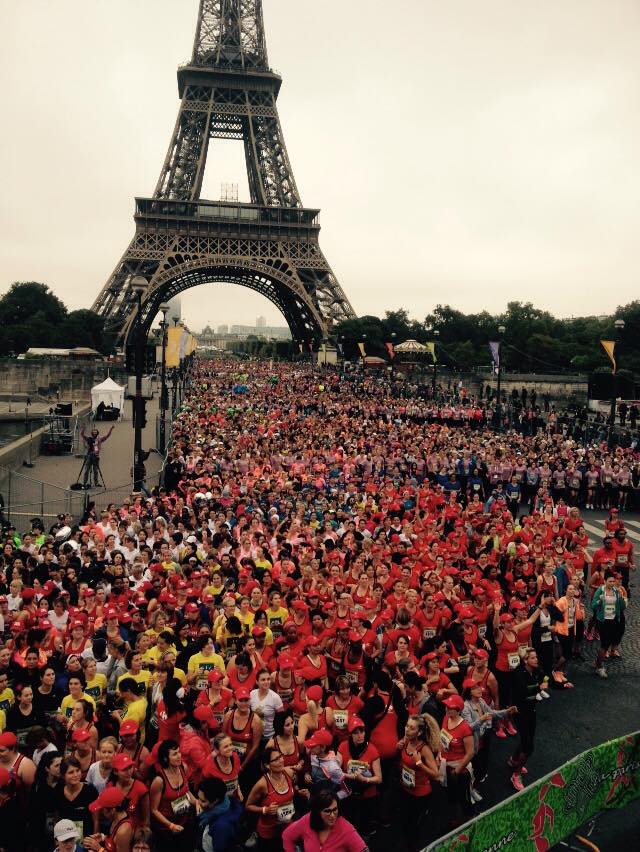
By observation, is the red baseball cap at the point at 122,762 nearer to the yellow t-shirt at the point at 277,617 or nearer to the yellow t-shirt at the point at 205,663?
the yellow t-shirt at the point at 205,663

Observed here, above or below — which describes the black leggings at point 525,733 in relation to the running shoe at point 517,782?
above

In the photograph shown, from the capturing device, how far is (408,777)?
5.98 meters

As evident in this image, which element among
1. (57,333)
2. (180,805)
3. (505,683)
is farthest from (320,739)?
(57,333)

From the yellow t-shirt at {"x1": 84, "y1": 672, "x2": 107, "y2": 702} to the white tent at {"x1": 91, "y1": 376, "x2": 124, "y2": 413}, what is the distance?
3071cm

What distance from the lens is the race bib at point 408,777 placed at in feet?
19.5

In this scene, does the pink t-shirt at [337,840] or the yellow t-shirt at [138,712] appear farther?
the yellow t-shirt at [138,712]

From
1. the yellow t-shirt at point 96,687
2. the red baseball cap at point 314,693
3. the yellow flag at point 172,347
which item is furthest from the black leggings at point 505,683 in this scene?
the yellow flag at point 172,347

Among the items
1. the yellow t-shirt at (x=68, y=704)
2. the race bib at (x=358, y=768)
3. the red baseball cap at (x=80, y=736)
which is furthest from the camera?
the yellow t-shirt at (x=68, y=704)

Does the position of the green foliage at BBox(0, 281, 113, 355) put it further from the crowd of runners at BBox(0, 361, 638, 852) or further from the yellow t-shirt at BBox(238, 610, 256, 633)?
the yellow t-shirt at BBox(238, 610, 256, 633)

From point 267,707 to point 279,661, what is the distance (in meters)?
0.49

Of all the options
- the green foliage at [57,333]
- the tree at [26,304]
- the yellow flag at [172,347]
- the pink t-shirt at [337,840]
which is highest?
the tree at [26,304]

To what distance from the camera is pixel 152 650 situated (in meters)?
7.56

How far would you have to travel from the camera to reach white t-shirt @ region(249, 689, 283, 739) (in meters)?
6.69

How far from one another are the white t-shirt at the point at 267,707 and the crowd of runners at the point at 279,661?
2 centimetres
